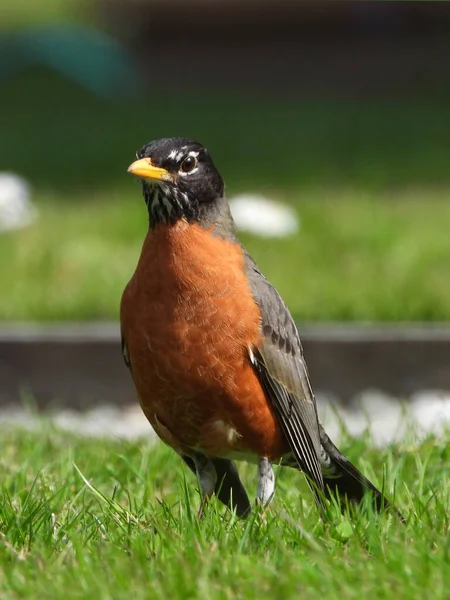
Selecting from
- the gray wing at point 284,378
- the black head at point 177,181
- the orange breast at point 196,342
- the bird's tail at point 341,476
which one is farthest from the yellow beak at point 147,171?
the bird's tail at point 341,476

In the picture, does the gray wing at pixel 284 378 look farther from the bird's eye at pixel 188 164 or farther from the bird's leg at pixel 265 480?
the bird's eye at pixel 188 164

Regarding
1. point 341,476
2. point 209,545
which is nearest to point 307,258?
point 341,476

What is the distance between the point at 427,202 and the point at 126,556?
6644 mm

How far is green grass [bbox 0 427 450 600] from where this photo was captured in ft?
9.11

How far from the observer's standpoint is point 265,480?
12.5ft

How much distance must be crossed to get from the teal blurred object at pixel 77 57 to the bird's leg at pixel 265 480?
443 inches

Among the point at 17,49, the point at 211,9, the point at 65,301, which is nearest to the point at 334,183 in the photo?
the point at 65,301

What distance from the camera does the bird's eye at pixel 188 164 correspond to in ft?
12.2

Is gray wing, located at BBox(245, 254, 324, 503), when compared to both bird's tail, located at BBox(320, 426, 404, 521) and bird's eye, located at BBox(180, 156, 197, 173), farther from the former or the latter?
bird's eye, located at BBox(180, 156, 197, 173)

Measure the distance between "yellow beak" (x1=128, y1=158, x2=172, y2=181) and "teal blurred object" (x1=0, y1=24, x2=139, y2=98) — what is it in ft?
36.6

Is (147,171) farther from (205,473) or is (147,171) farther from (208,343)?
(205,473)

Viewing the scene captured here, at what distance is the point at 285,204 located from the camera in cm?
893

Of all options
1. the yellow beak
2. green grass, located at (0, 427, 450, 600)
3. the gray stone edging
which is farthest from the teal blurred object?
green grass, located at (0, 427, 450, 600)

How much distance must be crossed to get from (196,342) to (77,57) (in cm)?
1386
